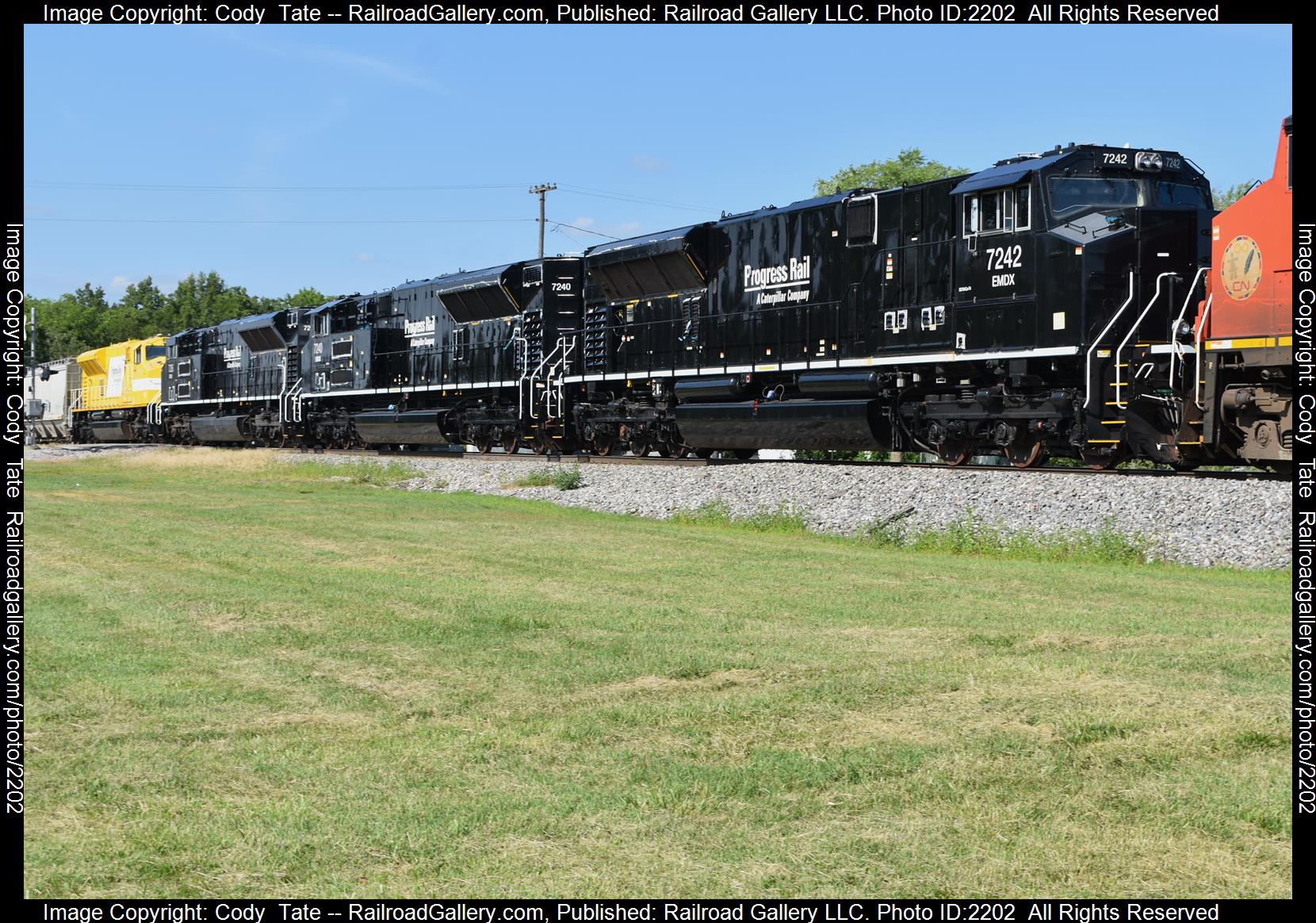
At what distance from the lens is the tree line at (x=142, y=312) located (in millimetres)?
132625

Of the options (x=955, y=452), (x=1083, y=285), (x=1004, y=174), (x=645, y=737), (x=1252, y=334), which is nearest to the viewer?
(x=645, y=737)

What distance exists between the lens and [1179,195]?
17469mm

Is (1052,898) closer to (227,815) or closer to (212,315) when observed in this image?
(227,815)

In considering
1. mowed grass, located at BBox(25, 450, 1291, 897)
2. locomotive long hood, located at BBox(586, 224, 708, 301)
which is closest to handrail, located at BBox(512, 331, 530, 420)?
locomotive long hood, located at BBox(586, 224, 708, 301)

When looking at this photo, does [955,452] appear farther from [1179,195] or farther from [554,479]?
[554,479]

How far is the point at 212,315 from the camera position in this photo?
133 m

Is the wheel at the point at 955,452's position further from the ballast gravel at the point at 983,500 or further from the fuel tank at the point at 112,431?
the fuel tank at the point at 112,431

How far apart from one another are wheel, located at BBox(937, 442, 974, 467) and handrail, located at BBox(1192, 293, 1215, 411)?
15.6ft

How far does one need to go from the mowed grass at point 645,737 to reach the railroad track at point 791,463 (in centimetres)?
539

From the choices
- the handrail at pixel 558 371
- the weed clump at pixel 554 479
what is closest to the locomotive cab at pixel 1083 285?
the weed clump at pixel 554 479

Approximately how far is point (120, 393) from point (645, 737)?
55307mm

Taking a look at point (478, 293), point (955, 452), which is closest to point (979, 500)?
point (955, 452)

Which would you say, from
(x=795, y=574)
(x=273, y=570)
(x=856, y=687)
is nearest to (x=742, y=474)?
(x=795, y=574)
